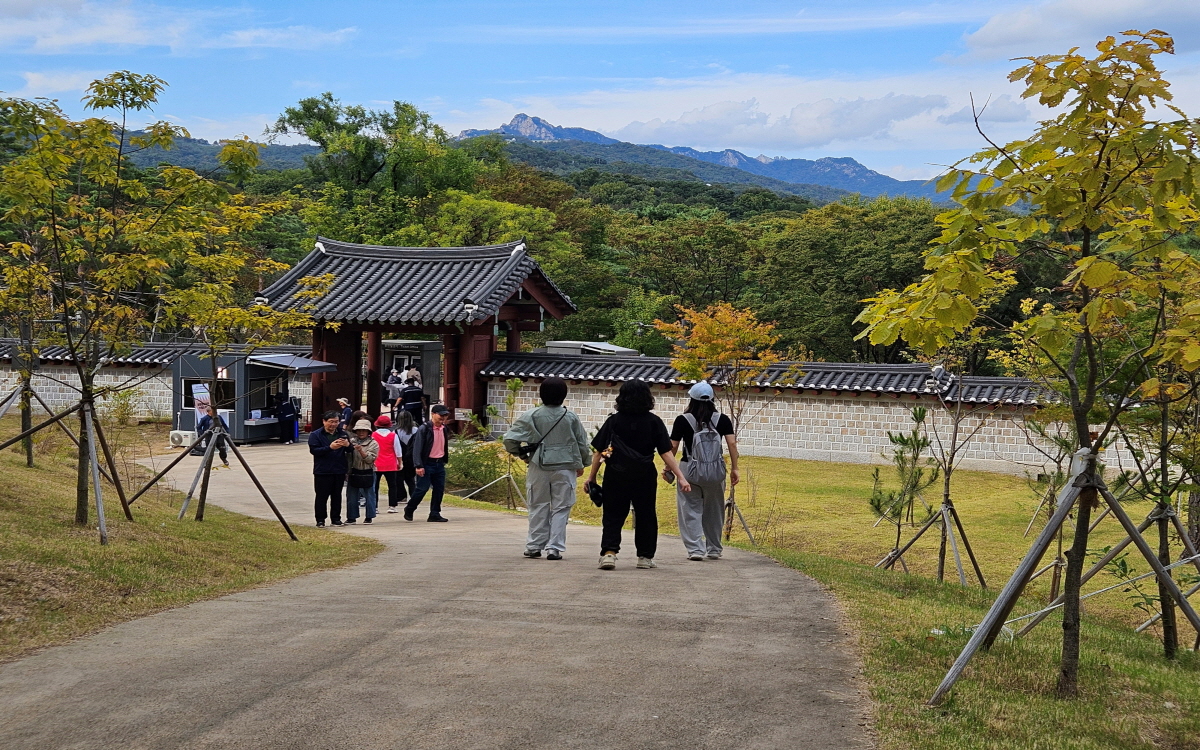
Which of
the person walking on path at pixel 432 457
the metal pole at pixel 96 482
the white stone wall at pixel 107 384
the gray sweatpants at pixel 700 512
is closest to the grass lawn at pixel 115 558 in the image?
the metal pole at pixel 96 482

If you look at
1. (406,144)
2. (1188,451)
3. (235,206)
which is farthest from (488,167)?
(1188,451)

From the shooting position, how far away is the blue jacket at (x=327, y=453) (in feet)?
40.0

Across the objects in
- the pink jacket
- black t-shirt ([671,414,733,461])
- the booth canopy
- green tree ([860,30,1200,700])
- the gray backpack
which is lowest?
the pink jacket

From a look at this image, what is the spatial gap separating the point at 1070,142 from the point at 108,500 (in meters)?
10.2

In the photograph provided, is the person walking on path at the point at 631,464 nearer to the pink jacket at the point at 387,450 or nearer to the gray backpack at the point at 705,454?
the gray backpack at the point at 705,454

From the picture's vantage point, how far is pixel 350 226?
38.7 meters

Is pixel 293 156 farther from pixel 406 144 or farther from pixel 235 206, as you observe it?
pixel 235 206

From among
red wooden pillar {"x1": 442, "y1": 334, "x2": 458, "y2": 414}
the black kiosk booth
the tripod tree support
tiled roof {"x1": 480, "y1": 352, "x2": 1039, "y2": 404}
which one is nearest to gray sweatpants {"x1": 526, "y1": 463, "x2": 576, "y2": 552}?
the tripod tree support

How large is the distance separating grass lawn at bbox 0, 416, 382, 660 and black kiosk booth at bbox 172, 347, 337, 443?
10.5 metres

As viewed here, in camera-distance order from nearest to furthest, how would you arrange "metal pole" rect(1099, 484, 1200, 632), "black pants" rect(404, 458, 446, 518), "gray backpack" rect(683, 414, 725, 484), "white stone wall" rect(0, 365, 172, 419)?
"metal pole" rect(1099, 484, 1200, 632) → "gray backpack" rect(683, 414, 725, 484) → "black pants" rect(404, 458, 446, 518) → "white stone wall" rect(0, 365, 172, 419)

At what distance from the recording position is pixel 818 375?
73.1 ft

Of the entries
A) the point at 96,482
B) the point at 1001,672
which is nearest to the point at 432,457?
the point at 96,482

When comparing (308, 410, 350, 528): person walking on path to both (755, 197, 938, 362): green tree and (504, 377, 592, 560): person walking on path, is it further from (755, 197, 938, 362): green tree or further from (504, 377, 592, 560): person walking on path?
(755, 197, 938, 362): green tree

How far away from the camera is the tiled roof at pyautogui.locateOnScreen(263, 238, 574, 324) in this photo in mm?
23672
